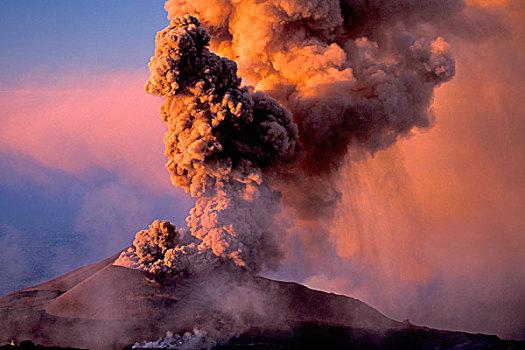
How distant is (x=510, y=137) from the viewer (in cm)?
3853

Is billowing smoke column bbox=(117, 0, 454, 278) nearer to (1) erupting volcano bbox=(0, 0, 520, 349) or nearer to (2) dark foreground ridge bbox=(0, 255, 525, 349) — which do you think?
(1) erupting volcano bbox=(0, 0, 520, 349)

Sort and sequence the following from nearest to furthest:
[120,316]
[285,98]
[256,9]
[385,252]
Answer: [120,316], [256,9], [285,98], [385,252]

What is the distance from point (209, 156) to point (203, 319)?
6.21 metres

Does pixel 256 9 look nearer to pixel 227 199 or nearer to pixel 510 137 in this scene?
pixel 227 199

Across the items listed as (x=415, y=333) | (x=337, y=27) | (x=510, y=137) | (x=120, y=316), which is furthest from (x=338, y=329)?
(x=510, y=137)

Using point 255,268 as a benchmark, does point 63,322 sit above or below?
below

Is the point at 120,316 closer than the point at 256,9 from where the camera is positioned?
Yes

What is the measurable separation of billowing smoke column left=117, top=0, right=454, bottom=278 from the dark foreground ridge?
1.14 metres

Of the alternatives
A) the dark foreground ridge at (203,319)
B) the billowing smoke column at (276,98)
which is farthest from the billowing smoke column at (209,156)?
the dark foreground ridge at (203,319)

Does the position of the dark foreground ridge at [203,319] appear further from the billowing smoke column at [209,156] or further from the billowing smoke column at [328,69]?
the billowing smoke column at [328,69]

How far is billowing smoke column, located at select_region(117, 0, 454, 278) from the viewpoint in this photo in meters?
18.5

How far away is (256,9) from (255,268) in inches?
462

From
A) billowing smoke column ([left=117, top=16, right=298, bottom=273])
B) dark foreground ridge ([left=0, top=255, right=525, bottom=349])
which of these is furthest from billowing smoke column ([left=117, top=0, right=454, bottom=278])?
dark foreground ridge ([left=0, top=255, right=525, bottom=349])

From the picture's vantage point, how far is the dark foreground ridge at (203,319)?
16.6m
